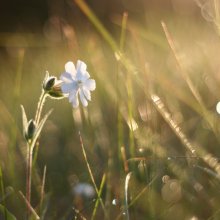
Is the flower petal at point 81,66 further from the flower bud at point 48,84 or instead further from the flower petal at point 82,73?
the flower bud at point 48,84

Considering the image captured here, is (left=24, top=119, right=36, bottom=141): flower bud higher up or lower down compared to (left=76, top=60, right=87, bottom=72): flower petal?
lower down

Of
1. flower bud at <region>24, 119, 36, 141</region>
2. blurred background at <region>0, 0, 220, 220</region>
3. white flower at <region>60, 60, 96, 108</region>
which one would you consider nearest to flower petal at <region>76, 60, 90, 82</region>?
white flower at <region>60, 60, 96, 108</region>

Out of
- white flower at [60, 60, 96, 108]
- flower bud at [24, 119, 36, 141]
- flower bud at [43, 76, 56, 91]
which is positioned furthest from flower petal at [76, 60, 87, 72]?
flower bud at [24, 119, 36, 141]

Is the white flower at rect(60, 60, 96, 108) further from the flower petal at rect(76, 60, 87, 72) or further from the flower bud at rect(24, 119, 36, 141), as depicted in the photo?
the flower bud at rect(24, 119, 36, 141)

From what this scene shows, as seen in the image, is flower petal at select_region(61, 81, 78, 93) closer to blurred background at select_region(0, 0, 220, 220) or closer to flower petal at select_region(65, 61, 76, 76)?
flower petal at select_region(65, 61, 76, 76)

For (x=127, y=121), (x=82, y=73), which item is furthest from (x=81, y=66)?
(x=127, y=121)

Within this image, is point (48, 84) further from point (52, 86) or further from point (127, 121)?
point (127, 121)

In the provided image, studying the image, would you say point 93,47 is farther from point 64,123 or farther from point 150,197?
point 150,197

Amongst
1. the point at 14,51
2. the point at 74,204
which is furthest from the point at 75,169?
the point at 14,51

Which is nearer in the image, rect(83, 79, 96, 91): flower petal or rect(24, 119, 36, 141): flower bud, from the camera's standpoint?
rect(24, 119, 36, 141): flower bud
